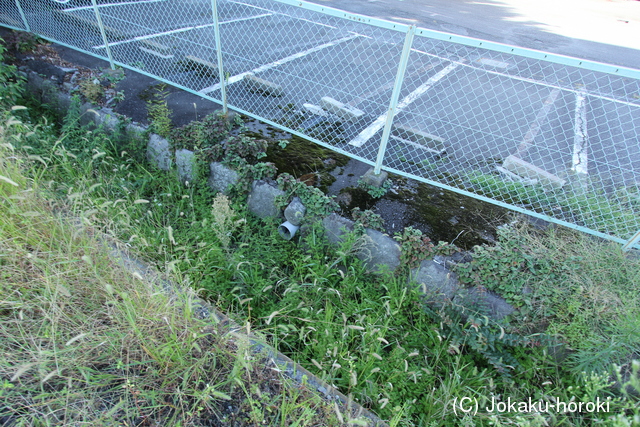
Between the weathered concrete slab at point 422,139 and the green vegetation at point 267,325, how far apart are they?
1421 millimetres

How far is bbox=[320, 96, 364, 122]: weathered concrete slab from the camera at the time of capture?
414 centimetres

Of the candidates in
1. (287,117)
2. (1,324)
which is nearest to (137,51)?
(287,117)

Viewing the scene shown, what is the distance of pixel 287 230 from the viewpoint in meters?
3.15

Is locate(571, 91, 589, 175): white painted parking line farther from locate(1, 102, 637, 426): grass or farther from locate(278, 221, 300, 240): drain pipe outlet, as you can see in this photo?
locate(278, 221, 300, 240): drain pipe outlet

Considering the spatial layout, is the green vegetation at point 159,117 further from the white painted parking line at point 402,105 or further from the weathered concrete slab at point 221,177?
the white painted parking line at point 402,105

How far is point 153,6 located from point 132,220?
15.2 ft

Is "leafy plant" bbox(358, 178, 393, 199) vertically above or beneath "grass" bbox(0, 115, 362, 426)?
above

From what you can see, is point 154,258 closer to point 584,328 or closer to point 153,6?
point 584,328

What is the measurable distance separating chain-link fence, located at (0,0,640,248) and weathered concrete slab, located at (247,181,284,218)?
0.69m

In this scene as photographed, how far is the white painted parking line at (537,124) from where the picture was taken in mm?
4111

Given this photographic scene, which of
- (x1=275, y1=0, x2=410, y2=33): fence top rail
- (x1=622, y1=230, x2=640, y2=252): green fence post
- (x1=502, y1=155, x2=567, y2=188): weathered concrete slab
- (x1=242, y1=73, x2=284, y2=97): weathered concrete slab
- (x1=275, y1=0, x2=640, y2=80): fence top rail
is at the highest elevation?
(x1=275, y1=0, x2=410, y2=33): fence top rail

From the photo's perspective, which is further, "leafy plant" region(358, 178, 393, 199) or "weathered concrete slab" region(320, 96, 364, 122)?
"weathered concrete slab" region(320, 96, 364, 122)

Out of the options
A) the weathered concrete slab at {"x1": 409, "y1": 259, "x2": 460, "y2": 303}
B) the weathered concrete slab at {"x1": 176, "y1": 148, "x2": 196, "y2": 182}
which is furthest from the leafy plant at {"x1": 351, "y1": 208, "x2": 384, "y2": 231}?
the weathered concrete slab at {"x1": 176, "y1": 148, "x2": 196, "y2": 182}

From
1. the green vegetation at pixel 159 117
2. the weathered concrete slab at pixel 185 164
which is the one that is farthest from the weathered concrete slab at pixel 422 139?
the green vegetation at pixel 159 117
